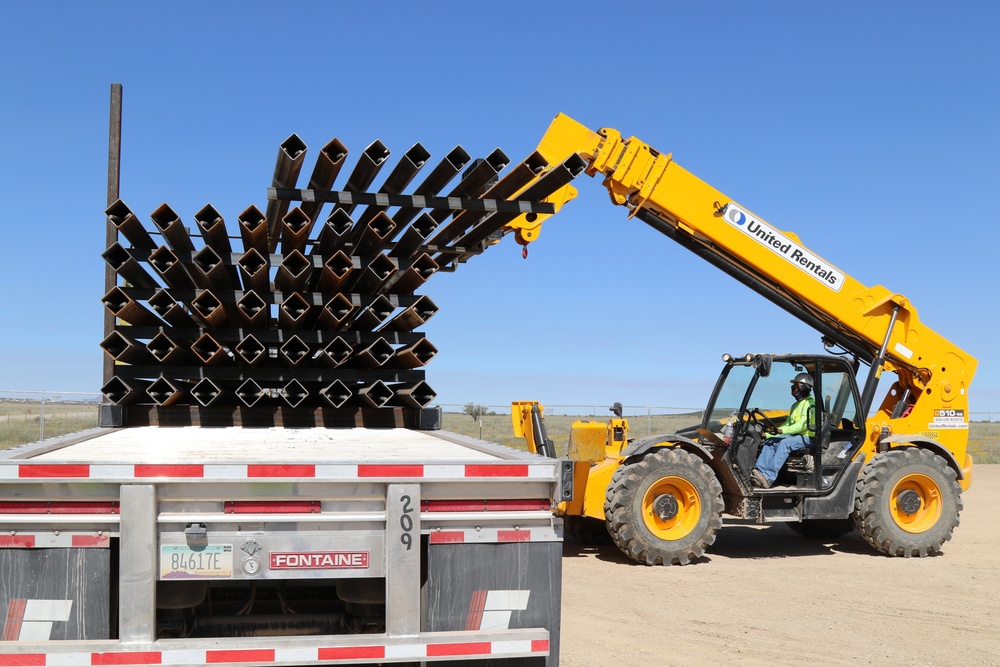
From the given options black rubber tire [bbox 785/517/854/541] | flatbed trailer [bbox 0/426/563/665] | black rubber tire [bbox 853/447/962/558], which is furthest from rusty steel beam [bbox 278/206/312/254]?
black rubber tire [bbox 785/517/854/541]

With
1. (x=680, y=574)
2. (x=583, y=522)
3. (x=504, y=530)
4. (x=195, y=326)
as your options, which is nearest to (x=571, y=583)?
(x=680, y=574)

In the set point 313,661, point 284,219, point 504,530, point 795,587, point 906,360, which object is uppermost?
point 284,219

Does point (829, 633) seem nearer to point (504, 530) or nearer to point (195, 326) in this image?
point (504, 530)

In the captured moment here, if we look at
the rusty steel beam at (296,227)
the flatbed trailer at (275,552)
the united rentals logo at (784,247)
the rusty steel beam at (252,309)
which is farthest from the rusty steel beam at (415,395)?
the united rentals logo at (784,247)

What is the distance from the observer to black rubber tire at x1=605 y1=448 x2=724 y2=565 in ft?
32.6

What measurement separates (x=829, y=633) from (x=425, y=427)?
3.56 meters

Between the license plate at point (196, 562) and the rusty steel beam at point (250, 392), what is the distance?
8.80 ft

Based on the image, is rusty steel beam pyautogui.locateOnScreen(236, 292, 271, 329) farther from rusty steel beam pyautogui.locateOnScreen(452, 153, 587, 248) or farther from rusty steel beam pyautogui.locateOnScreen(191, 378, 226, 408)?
rusty steel beam pyautogui.locateOnScreen(452, 153, 587, 248)

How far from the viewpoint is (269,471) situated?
4086 mm

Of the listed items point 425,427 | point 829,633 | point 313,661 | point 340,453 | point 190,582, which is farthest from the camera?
point 829,633

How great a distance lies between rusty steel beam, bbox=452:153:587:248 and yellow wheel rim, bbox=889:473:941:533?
6521 mm

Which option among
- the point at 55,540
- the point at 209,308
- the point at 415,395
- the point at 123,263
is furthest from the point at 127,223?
the point at 55,540

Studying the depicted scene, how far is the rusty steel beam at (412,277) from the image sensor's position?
6738 millimetres

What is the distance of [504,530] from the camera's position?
438cm
